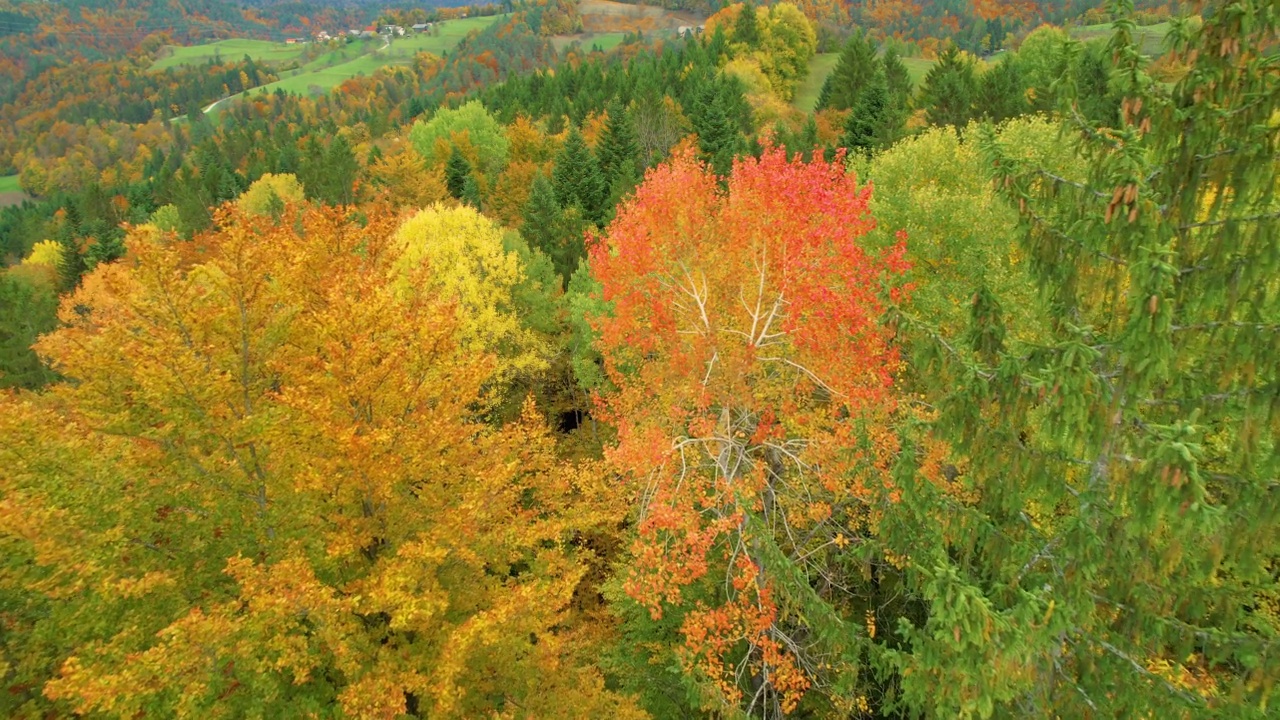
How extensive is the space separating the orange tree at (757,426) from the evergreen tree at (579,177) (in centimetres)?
2141

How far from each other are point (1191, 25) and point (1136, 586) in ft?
18.8

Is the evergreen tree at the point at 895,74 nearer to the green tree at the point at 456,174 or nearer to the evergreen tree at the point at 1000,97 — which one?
the evergreen tree at the point at 1000,97

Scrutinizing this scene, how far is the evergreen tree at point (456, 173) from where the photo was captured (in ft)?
179

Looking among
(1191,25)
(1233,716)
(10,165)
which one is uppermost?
(1191,25)

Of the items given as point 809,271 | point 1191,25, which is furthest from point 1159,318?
point 809,271

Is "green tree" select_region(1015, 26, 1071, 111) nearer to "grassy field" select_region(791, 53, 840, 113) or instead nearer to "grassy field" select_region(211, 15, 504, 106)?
"grassy field" select_region(791, 53, 840, 113)

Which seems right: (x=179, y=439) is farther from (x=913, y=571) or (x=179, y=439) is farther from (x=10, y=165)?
(x=10, y=165)

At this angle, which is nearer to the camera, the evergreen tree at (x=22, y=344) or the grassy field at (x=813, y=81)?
the evergreen tree at (x=22, y=344)

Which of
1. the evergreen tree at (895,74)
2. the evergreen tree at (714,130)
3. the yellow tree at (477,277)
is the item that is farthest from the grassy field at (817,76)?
the yellow tree at (477,277)

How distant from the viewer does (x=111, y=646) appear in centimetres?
967

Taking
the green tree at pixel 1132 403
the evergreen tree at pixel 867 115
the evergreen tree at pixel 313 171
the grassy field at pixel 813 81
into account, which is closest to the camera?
the green tree at pixel 1132 403

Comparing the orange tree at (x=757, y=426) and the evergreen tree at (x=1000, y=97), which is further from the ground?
the evergreen tree at (x=1000, y=97)

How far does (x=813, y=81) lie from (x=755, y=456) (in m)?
78.4

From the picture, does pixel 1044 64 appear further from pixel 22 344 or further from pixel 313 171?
pixel 22 344
